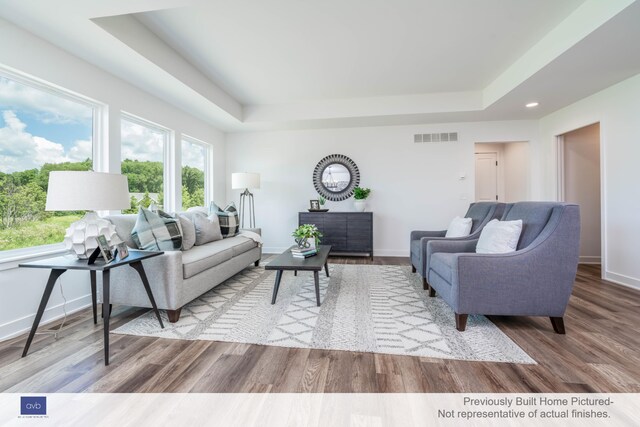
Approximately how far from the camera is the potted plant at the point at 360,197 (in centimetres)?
489

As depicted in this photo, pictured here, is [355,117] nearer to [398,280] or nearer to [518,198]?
[398,280]

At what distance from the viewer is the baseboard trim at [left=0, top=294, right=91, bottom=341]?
2.05 metres

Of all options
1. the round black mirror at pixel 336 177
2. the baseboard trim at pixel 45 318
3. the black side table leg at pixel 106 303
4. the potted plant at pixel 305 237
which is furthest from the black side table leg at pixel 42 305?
the round black mirror at pixel 336 177

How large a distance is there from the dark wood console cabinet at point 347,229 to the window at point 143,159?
7.50ft

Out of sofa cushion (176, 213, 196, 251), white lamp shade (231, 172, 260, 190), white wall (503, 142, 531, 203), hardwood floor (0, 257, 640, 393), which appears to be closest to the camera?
hardwood floor (0, 257, 640, 393)

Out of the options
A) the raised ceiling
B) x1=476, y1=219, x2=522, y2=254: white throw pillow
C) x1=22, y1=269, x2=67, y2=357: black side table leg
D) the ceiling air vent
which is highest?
the raised ceiling

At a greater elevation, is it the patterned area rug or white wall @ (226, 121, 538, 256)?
white wall @ (226, 121, 538, 256)

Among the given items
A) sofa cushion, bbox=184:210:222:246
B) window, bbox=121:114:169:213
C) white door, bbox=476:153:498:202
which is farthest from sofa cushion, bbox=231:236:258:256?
white door, bbox=476:153:498:202

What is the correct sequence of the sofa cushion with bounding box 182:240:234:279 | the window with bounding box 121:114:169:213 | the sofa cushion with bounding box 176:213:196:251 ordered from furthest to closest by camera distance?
the window with bounding box 121:114:169:213 → the sofa cushion with bounding box 176:213:196:251 → the sofa cushion with bounding box 182:240:234:279

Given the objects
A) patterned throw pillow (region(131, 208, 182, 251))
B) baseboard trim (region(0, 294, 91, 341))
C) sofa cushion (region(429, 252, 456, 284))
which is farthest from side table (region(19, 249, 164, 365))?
sofa cushion (region(429, 252, 456, 284))

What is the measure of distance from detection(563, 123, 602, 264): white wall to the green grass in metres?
6.58

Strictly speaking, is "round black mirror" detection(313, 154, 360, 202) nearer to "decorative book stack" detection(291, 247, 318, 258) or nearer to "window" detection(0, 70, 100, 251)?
"decorative book stack" detection(291, 247, 318, 258)

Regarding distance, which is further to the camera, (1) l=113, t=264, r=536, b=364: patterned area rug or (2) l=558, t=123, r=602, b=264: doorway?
(2) l=558, t=123, r=602, b=264: doorway

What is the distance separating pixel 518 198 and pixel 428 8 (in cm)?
442
